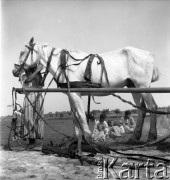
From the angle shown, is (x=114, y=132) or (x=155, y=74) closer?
(x=155, y=74)

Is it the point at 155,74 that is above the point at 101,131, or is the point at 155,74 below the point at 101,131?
above

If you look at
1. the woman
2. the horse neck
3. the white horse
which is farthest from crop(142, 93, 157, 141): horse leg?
the woman

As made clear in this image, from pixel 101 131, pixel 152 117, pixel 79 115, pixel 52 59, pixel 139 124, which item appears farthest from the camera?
pixel 101 131

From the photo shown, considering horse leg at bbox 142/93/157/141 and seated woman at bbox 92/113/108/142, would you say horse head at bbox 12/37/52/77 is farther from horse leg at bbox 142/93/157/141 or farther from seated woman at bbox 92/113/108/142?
seated woman at bbox 92/113/108/142

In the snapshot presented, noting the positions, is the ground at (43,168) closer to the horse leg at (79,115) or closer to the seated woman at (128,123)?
the horse leg at (79,115)

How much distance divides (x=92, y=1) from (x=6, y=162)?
2188 millimetres

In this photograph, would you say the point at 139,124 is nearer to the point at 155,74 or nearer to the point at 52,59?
the point at 155,74

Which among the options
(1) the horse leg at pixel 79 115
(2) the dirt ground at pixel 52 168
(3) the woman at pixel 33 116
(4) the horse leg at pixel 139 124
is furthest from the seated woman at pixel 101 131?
(2) the dirt ground at pixel 52 168

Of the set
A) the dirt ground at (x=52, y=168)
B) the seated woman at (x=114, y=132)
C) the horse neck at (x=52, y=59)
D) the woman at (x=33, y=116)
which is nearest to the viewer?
the dirt ground at (x=52, y=168)

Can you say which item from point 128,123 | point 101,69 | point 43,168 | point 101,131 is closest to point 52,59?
point 101,69

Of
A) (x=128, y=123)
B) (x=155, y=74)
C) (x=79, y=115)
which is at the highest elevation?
(x=155, y=74)

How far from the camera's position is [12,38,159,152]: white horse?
143 inches

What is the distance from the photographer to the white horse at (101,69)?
3.63 meters

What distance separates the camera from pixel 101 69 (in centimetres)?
398
